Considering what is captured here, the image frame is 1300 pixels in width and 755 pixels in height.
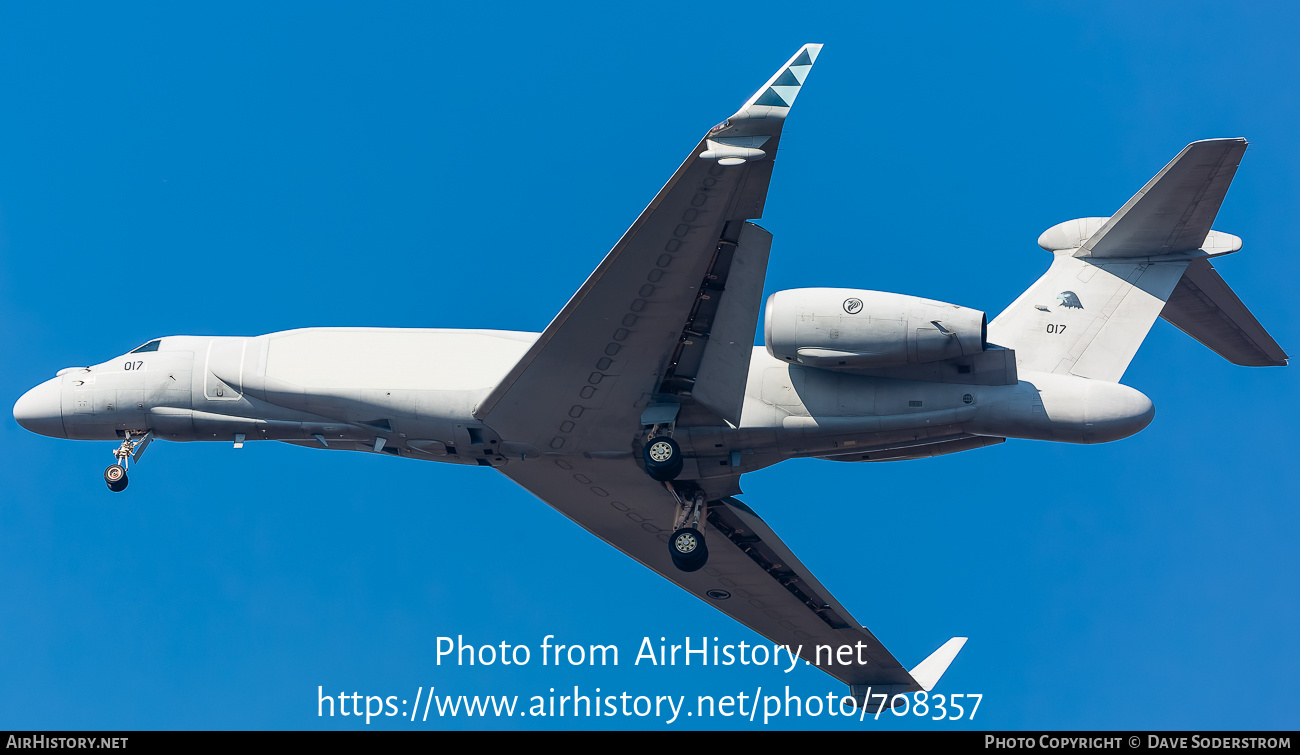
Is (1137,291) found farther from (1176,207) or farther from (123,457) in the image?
(123,457)

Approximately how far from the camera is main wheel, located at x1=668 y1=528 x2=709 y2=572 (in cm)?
2269

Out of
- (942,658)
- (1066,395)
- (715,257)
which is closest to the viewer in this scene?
(715,257)

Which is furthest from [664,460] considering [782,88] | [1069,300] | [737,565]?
[1069,300]

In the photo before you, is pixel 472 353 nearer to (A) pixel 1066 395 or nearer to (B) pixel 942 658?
(A) pixel 1066 395

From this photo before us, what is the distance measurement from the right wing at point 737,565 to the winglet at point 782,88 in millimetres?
7528

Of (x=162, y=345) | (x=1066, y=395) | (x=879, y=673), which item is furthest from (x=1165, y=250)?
(x=162, y=345)

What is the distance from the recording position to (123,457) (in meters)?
24.5

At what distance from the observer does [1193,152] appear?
2222 cm

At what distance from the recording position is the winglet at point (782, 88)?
1805 cm

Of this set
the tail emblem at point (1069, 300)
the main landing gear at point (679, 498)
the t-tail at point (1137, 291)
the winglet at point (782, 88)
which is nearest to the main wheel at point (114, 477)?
the main landing gear at point (679, 498)

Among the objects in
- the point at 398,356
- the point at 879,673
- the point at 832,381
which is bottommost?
the point at 879,673

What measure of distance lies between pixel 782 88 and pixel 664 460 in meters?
6.63

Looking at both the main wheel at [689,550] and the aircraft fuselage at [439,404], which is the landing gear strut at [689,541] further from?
the aircraft fuselage at [439,404]

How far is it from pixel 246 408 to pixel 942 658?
14616 mm
